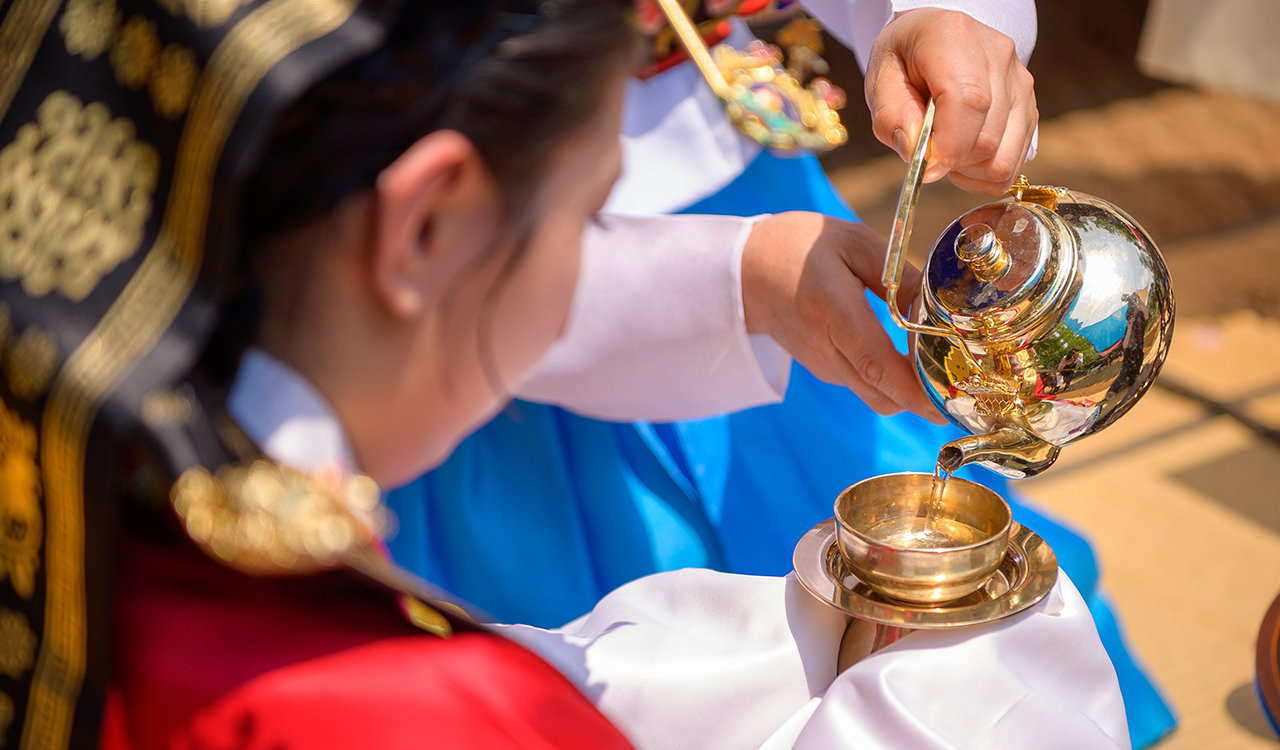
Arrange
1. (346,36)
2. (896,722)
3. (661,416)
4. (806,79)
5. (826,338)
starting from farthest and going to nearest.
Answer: (806,79)
(661,416)
(826,338)
(896,722)
(346,36)

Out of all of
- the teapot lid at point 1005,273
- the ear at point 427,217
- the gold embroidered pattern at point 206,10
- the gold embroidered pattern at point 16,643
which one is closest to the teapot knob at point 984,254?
the teapot lid at point 1005,273

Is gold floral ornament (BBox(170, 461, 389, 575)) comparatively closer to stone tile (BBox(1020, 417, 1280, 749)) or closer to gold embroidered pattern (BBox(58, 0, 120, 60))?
gold embroidered pattern (BBox(58, 0, 120, 60))

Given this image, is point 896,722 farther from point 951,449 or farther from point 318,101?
Result: point 318,101

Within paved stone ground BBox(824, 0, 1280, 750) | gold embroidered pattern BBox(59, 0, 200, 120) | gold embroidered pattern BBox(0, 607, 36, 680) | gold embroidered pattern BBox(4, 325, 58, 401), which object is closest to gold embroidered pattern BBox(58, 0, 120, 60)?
gold embroidered pattern BBox(59, 0, 200, 120)

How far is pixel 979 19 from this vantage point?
67cm

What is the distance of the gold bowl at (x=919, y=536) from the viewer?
0.51 m

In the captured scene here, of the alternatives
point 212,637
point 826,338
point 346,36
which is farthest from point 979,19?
point 212,637

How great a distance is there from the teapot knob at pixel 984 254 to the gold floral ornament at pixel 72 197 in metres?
0.35

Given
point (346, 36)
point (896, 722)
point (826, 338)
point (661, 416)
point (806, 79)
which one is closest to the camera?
point (346, 36)

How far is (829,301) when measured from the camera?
0.63 meters

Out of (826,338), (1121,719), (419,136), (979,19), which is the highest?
(419,136)

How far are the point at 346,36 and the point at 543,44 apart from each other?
0.08m

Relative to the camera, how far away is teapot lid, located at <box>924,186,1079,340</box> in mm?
495

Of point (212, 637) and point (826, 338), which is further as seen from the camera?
point (826, 338)
